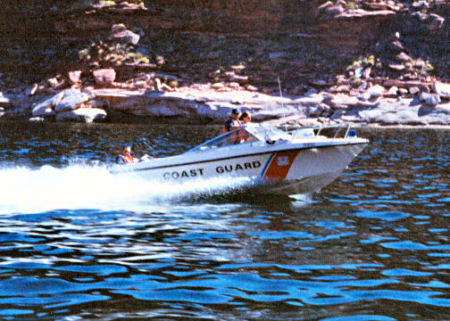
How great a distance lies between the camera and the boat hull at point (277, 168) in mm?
14891

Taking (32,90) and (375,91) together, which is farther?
(32,90)

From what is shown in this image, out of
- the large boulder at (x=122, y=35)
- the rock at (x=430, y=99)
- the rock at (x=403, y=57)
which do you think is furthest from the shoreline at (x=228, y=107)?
the large boulder at (x=122, y=35)

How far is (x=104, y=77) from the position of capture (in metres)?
59.3

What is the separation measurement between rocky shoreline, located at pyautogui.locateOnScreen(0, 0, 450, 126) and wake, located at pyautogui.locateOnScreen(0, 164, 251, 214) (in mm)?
35849

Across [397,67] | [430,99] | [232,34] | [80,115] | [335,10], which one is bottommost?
[430,99]

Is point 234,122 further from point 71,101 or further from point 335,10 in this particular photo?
→ point 335,10

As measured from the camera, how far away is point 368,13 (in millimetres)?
68562

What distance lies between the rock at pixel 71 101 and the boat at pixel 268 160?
132ft

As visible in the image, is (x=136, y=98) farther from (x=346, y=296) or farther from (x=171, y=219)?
(x=346, y=296)

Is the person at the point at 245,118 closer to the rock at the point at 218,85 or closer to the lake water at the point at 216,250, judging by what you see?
the lake water at the point at 216,250

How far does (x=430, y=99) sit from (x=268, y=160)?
42.2m

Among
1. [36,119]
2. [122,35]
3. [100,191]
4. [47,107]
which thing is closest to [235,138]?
[100,191]

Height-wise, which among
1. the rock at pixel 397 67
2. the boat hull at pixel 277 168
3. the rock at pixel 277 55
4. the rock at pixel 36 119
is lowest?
the boat hull at pixel 277 168

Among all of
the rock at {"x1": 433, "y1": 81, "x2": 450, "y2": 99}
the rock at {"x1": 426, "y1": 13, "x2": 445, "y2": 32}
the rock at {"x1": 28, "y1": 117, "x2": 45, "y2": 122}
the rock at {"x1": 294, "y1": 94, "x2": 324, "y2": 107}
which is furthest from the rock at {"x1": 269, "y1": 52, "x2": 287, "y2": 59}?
the rock at {"x1": 28, "y1": 117, "x2": 45, "y2": 122}
